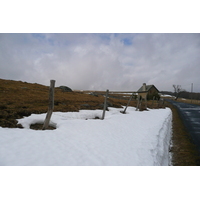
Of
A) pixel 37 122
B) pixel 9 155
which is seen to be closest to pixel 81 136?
pixel 9 155

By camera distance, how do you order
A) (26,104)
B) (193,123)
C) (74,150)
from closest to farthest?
1. (74,150)
2. (26,104)
3. (193,123)

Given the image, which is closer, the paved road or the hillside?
the hillside

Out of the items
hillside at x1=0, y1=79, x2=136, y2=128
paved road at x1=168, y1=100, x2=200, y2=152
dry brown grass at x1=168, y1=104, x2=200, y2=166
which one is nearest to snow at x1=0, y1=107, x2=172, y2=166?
dry brown grass at x1=168, y1=104, x2=200, y2=166

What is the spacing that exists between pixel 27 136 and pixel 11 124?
1.70 m

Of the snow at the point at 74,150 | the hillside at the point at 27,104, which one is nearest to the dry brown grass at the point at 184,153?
the snow at the point at 74,150

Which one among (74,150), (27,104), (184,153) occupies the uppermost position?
(27,104)

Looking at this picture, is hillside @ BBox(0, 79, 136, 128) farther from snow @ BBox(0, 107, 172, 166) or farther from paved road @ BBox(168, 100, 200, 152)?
paved road @ BBox(168, 100, 200, 152)

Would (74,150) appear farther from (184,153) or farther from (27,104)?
(27,104)

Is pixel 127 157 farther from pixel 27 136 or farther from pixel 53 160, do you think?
pixel 27 136

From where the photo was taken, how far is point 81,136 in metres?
5.55

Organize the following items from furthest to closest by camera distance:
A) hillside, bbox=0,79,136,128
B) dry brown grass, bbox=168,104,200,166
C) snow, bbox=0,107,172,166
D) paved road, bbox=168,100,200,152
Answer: paved road, bbox=168,100,200,152 < hillside, bbox=0,79,136,128 < dry brown grass, bbox=168,104,200,166 < snow, bbox=0,107,172,166

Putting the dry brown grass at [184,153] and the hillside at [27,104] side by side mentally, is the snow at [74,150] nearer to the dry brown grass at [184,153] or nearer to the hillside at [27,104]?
the dry brown grass at [184,153]

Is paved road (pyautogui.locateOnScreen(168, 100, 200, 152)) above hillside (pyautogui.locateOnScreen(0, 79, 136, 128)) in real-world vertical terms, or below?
below

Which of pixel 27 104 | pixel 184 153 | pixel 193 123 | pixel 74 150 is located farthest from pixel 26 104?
pixel 193 123
